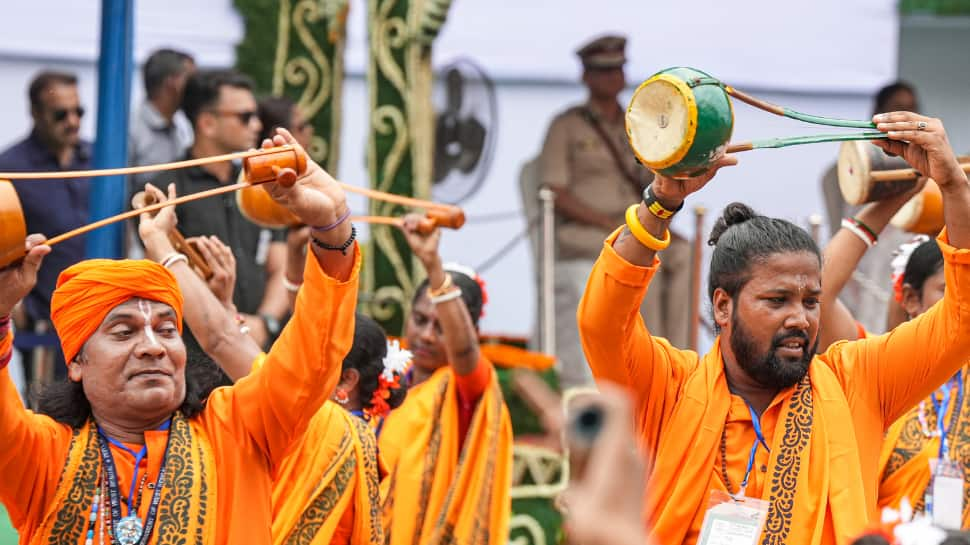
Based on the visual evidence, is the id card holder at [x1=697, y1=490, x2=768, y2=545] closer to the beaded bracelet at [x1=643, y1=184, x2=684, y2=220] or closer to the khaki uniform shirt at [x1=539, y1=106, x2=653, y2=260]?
the beaded bracelet at [x1=643, y1=184, x2=684, y2=220]

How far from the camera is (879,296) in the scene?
356 inches

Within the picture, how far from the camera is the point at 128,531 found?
3754mm

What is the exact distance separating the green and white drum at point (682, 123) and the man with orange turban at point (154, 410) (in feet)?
2.55

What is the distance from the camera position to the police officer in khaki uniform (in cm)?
887

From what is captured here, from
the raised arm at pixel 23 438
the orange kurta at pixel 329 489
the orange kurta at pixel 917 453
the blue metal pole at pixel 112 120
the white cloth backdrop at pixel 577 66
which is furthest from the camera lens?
the white cloth backdrop at pixel 577 66

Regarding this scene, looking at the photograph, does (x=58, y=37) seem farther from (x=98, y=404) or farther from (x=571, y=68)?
(x=98, y=404)

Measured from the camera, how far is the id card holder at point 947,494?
492cm

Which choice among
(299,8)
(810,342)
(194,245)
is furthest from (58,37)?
(810,342)

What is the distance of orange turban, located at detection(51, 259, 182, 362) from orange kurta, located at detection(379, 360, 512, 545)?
2040 mm

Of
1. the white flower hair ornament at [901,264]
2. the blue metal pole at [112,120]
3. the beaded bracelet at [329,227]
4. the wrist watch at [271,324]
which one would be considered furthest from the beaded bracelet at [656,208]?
the wrist watch at [271,324]

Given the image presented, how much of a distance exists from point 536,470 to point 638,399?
3.84m

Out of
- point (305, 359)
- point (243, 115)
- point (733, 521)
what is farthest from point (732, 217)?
point (243, 115)

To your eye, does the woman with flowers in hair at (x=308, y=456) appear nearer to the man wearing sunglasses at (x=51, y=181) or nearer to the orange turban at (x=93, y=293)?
the orange turban at (x=93, y=293)

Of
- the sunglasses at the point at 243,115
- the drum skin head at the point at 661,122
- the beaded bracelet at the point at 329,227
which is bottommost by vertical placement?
the beaded bracelet at the point at 329,227
